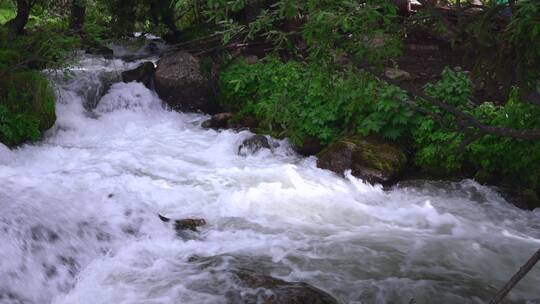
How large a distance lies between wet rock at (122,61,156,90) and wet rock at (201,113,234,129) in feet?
7.68

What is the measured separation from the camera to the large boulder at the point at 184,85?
1230 cm

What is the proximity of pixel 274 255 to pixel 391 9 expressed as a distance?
319 centimetres

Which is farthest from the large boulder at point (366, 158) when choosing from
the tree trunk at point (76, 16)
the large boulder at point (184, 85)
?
the tree trunk at point (76, 16)

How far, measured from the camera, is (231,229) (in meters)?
6.17

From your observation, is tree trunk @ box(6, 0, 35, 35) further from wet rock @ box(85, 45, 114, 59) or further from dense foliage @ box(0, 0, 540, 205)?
wet rock @ box(85, 45, 114, 59)

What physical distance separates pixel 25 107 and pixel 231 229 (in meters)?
5.72

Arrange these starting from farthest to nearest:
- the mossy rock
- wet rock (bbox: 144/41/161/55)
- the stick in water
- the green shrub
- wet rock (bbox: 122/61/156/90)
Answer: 1. wet rock (bbox: 144/41/161/55)
2. wet rock (bbox: 122/61/156/90)
3. the mossy rock
4. the green shrub
5. the stick in water

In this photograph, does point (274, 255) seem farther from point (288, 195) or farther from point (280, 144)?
point (280, 144)

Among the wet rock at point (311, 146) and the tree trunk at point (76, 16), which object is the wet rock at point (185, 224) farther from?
the tree trunk at point (76, 16)

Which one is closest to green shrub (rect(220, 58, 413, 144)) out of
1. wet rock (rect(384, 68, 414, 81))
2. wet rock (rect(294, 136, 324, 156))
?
wet rock (rect(294, 136, 324, 156))

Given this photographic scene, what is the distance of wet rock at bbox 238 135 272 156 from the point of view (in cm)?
955

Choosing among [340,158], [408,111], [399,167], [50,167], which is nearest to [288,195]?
[340,158]

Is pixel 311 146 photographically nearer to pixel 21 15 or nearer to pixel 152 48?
pixel 21 15

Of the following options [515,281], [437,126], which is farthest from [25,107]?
[515,281]
